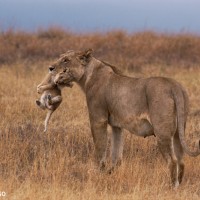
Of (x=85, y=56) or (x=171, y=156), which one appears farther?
(x=85, y=56)

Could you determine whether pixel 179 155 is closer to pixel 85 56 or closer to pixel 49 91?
pixel 85 56

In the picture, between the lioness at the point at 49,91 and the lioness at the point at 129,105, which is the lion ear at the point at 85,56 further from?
the lioness at the point at 49,91

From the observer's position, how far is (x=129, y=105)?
22.7ft

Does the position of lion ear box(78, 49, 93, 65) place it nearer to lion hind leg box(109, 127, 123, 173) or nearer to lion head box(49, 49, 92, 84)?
lion head box(49, 49, 92, 84)

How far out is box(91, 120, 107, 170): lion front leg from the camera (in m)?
7.16

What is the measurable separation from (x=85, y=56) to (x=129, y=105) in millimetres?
953

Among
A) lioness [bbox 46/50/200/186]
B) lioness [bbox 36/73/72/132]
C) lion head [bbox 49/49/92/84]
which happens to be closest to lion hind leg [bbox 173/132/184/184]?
lioness [bbox 46/50/200/186]

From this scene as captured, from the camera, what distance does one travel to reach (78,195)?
20.6ft

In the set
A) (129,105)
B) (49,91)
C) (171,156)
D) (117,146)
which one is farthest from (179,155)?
(49,91)

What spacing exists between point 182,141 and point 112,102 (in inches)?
40.8

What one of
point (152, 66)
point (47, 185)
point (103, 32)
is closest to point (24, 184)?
point (47, 185)

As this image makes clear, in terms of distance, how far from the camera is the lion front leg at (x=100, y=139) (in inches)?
282

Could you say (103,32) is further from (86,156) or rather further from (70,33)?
(86,156)

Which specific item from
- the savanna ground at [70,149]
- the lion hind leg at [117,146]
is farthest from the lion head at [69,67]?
the savanna ground at [70,149]
